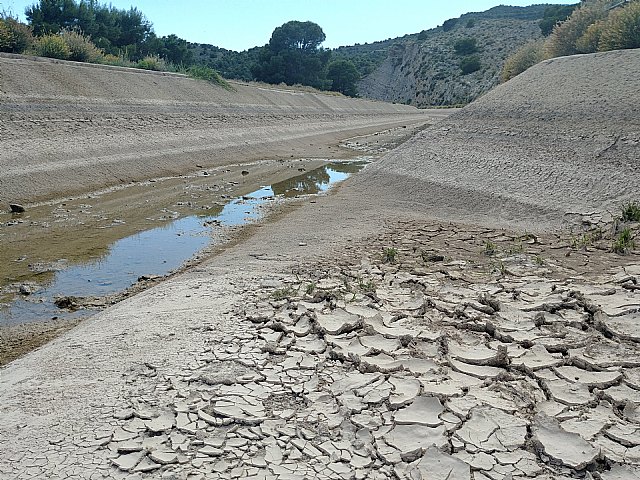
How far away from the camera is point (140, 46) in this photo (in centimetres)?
5019

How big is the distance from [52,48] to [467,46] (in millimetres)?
69871

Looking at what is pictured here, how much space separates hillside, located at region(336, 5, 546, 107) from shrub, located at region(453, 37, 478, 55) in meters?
0.72

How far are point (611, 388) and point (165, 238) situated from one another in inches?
372

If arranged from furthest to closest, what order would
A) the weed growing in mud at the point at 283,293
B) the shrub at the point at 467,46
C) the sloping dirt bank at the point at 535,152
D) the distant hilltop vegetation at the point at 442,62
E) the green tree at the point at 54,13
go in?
1. the shrub at the point at 467,46
2. the distant hilltop vegetation at the point at 442,62
3. the green tree at the point at 54,13
4. the sloping dirt bank at the point at 535,152
5. the weed growing in mud at the point at 283,293

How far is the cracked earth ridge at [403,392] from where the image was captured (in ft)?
12.3

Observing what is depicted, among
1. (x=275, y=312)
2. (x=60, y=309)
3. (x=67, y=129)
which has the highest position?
(x=67, y=129)

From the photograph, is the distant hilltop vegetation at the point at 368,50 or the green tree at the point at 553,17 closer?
the distant hilltop vegetation at the point at 368,50

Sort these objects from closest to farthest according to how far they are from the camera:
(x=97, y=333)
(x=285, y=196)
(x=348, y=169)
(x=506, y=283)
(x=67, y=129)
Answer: (x=97, y=333)
(x=506, y=283)
(x=285, y=196)
(x=67, y=129)
(x=348, y=169)

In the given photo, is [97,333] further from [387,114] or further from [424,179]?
[387,114]

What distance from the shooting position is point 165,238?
38.8 feet

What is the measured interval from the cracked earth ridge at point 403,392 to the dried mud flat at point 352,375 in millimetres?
16

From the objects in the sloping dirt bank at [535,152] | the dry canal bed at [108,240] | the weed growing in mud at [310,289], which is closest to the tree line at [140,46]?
the dry canal bed at [108,240]

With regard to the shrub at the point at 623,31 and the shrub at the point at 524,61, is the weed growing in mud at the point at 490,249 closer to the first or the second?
the shrub at the point at 623,31

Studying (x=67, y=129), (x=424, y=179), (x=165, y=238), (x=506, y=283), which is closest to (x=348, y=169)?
(x=424, y=179)
